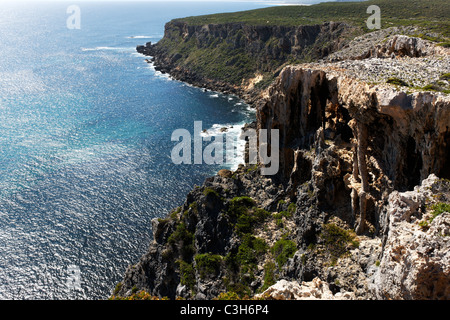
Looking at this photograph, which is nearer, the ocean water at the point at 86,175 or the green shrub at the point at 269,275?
the green shrub at the point at 269,275

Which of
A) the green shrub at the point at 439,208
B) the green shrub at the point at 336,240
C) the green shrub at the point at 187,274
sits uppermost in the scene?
Result: the green shrub at the point at 439,208

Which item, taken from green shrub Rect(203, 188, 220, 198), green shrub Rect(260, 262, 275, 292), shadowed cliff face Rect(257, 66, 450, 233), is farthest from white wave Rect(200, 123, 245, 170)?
green shrub Rect(260, 262, 275, 292)

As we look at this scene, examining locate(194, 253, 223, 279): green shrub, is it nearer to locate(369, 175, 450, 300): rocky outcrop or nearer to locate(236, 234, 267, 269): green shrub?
locate(236, 234, 267, 269): green shrub

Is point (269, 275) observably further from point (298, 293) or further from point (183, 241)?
A: point (298, 293)

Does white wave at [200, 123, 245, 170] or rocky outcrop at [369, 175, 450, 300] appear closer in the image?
rocky outcrop at [369, 175, 450, 300]

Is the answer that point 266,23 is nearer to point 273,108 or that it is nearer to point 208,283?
point 273,108

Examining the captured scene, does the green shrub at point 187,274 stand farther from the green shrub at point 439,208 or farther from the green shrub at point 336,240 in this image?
the green shrub at point 439,208

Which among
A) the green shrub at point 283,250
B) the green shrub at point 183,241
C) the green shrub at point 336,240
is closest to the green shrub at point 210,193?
the green shrub at point 183,241
